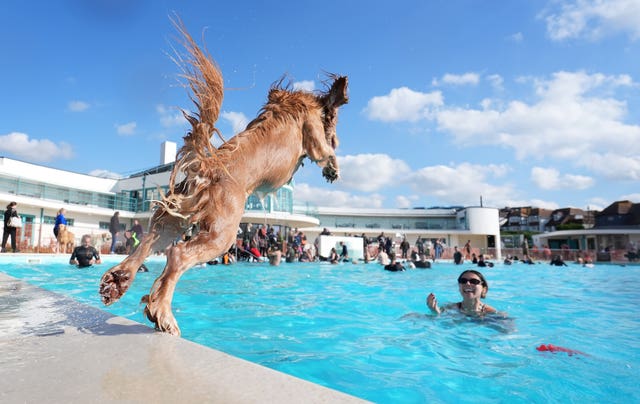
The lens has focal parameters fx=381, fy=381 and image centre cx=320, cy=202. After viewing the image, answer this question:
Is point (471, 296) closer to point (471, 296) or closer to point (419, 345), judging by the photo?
point (471, 296)

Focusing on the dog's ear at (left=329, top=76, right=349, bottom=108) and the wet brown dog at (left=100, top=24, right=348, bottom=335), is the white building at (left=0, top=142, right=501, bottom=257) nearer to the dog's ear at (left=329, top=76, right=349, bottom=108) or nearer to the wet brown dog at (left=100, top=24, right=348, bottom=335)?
the dog's ear at (left=329, top=76, right=349, bottom=108)

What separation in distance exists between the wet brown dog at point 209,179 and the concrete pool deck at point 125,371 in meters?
0.27

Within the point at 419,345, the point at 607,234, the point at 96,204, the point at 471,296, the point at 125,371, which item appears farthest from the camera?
the point at 607,234

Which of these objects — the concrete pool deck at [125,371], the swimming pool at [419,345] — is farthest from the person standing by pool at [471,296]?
the concrete pool deck at [125,371]

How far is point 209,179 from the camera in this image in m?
2.72

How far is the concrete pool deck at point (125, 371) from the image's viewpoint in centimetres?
117

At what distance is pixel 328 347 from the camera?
3.04 metres

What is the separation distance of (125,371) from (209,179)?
1520 mm

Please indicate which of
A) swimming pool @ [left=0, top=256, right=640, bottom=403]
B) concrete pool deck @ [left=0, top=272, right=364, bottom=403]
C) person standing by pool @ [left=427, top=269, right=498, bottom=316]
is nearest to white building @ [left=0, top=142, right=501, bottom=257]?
swimming pool @ [left=0, top=256, right=640, bottom=403]

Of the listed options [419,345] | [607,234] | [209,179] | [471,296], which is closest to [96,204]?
[471,296]

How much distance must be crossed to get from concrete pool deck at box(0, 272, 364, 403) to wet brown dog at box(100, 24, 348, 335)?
0.89 feet

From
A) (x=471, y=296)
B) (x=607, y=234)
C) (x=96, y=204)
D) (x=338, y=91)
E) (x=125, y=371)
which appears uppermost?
(x=96, y=204)

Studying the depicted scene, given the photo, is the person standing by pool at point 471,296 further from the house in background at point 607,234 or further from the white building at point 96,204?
the house in background at point 607,234

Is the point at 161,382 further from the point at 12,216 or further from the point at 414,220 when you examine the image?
the point at 414,220
